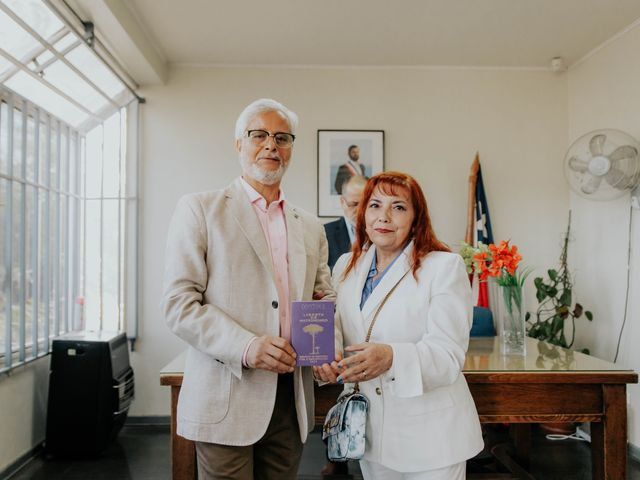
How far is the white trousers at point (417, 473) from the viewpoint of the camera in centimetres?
143

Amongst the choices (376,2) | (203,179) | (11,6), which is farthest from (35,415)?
(376,2)

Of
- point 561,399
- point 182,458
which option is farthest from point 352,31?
point 182,458

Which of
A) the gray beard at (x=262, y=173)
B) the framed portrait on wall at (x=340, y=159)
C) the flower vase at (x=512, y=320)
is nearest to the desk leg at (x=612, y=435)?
the flower vase at (x=512, y=320)

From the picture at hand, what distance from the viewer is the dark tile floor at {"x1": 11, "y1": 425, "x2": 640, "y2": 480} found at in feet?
9.75

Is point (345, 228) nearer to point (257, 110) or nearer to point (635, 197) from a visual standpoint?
point (635, 197)

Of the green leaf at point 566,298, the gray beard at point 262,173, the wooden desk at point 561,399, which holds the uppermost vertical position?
the gray beard at point 262,173

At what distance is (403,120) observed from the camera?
4242 mm

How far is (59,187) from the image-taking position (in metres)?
3.50

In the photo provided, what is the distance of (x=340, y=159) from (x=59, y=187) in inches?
82.3

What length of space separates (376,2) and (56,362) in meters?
3.00

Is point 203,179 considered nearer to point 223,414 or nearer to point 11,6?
point 11,6

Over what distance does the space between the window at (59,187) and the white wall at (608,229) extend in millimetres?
3575

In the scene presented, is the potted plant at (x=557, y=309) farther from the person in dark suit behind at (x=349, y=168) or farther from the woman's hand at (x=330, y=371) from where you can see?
the woman's hand at (x=330, y=371)

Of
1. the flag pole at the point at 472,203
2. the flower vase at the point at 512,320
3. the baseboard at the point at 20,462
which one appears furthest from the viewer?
the flag pole at the point at 472,203
